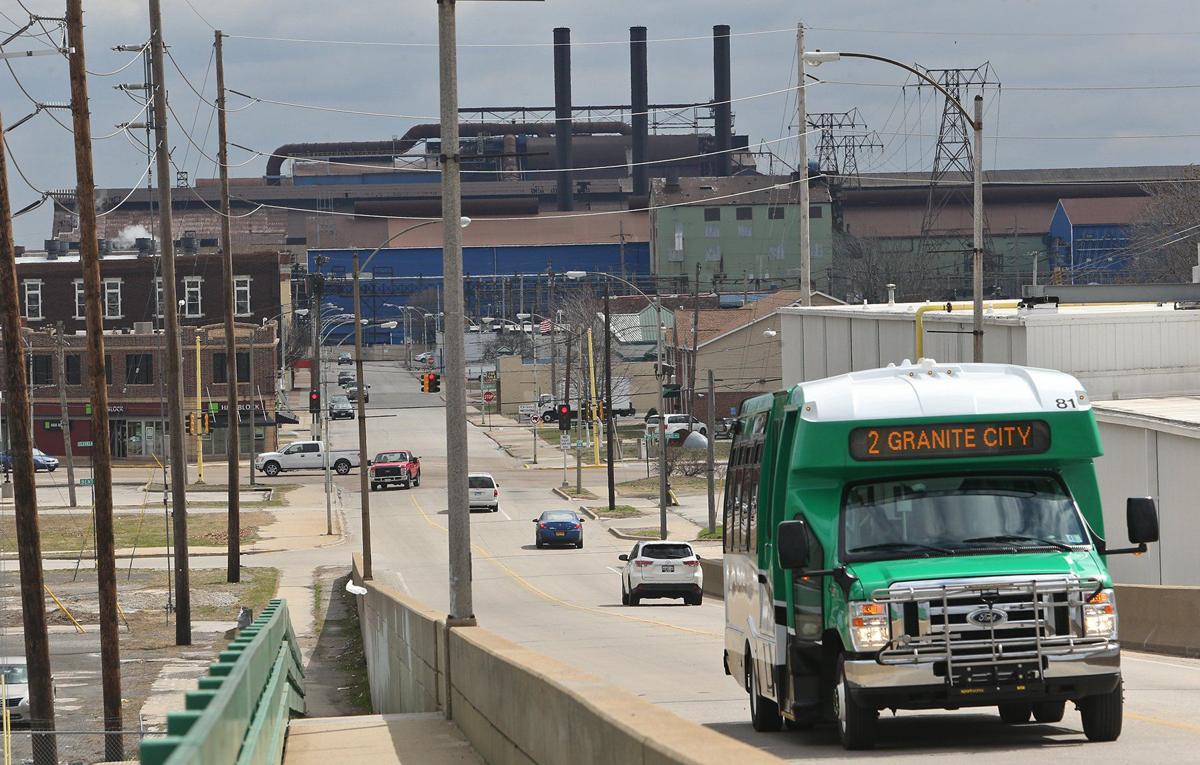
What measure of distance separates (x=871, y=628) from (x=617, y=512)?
55532 mm

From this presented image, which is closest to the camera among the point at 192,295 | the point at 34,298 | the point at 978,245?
the point at 978,245

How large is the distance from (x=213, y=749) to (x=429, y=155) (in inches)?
7012

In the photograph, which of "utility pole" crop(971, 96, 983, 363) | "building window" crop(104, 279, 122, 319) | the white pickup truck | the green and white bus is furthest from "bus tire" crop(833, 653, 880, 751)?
"building window" crop(104, 279, 122, 319)

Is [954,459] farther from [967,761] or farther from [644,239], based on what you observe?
[644,239]

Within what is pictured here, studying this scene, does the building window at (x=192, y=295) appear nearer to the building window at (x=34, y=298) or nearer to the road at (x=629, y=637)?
the building window at (x=34, y=298)

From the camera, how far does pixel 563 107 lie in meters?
168

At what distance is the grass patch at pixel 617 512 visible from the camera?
216ft

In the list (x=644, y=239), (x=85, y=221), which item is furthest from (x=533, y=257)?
(x=85, y=221)

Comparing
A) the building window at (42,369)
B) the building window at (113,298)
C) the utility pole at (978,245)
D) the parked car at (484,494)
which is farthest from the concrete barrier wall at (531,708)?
the building window at (113,298)

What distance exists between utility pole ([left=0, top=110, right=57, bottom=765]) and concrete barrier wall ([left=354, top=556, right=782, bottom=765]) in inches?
197

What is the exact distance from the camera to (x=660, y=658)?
75.7 feet

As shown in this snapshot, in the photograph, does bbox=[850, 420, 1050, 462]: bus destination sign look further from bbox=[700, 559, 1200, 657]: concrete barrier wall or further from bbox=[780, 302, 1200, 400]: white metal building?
bbox=[780, 302, 1200, 400]: white metal building

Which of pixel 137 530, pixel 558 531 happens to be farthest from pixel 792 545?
pixel 137 530

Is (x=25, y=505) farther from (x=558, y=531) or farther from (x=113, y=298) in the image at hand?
(x=113, y=298)
